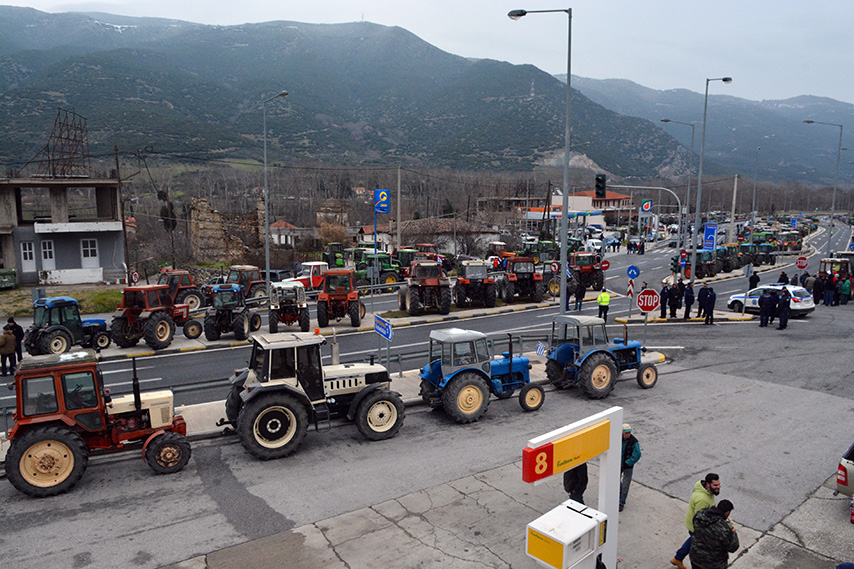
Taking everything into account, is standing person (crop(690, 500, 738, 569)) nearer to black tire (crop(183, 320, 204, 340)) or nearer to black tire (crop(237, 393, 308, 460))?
black tire (crop(237, 393, 308, 460))

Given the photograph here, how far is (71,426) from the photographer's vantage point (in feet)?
29.0

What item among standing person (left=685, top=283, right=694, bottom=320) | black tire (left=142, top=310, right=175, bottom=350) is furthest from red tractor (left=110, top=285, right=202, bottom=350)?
standing person (left=685, top=283, right=694, bottom=320)

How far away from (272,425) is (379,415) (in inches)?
79.7

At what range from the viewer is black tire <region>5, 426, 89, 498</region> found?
8.35 m

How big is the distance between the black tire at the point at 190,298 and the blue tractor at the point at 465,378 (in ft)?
58.1

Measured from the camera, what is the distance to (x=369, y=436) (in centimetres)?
1077

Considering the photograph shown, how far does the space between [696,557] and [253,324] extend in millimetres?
19097

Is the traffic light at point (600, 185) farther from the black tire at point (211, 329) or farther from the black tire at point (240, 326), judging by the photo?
the black tire at point (211, 329)

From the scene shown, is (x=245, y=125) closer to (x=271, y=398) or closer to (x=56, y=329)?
(x=56, y=329)

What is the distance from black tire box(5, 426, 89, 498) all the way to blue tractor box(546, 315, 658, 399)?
9.94m

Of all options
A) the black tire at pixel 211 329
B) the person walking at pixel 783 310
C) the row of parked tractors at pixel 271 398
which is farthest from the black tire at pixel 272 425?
the person walking at pixel 783 310

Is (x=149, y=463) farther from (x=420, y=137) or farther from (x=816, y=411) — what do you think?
(x=420, y=137)

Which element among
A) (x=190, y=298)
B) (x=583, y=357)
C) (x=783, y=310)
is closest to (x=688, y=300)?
(x=783, y=310)

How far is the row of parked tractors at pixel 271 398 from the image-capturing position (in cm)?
862
